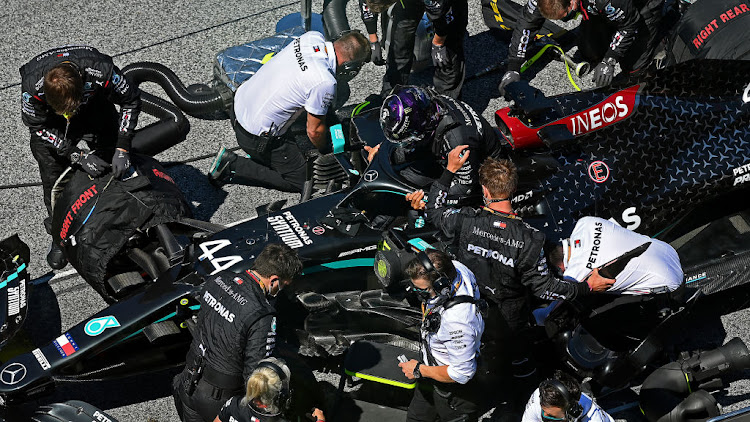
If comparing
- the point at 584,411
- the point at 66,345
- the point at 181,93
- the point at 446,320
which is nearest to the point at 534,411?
the point at 584,411

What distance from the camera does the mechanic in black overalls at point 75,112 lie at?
6.16 meters

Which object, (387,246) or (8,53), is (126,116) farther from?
(8,53)

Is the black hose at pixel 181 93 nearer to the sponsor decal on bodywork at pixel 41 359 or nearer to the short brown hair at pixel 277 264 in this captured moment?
the sponsor decal on bodywork at pixel 41 359

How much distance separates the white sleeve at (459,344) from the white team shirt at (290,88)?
276 cm

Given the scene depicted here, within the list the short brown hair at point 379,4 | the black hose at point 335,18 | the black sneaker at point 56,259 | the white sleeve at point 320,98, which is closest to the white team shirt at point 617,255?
the white sleeve at point 320,98

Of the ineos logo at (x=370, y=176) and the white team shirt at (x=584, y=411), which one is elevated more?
the ineos logo at (x=370, y=176)

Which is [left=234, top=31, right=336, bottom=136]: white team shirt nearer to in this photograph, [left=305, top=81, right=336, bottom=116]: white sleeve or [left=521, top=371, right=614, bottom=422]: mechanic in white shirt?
[left=305, top=81, right=336, bottom=116]: white sleeve

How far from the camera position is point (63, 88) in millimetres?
6086

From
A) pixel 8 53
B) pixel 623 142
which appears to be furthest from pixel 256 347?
pixel 8 53

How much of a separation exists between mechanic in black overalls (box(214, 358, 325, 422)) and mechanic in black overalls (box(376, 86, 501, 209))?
6.69ft

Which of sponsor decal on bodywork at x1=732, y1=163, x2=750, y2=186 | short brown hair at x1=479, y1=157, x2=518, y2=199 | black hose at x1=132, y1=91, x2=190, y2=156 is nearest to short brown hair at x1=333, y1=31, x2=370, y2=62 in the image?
black hose at x1=132, y1=91, x2=190, y2=156

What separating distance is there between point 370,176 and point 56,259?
272cm

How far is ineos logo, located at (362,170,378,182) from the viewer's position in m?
6.32

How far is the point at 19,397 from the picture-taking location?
550 cm
